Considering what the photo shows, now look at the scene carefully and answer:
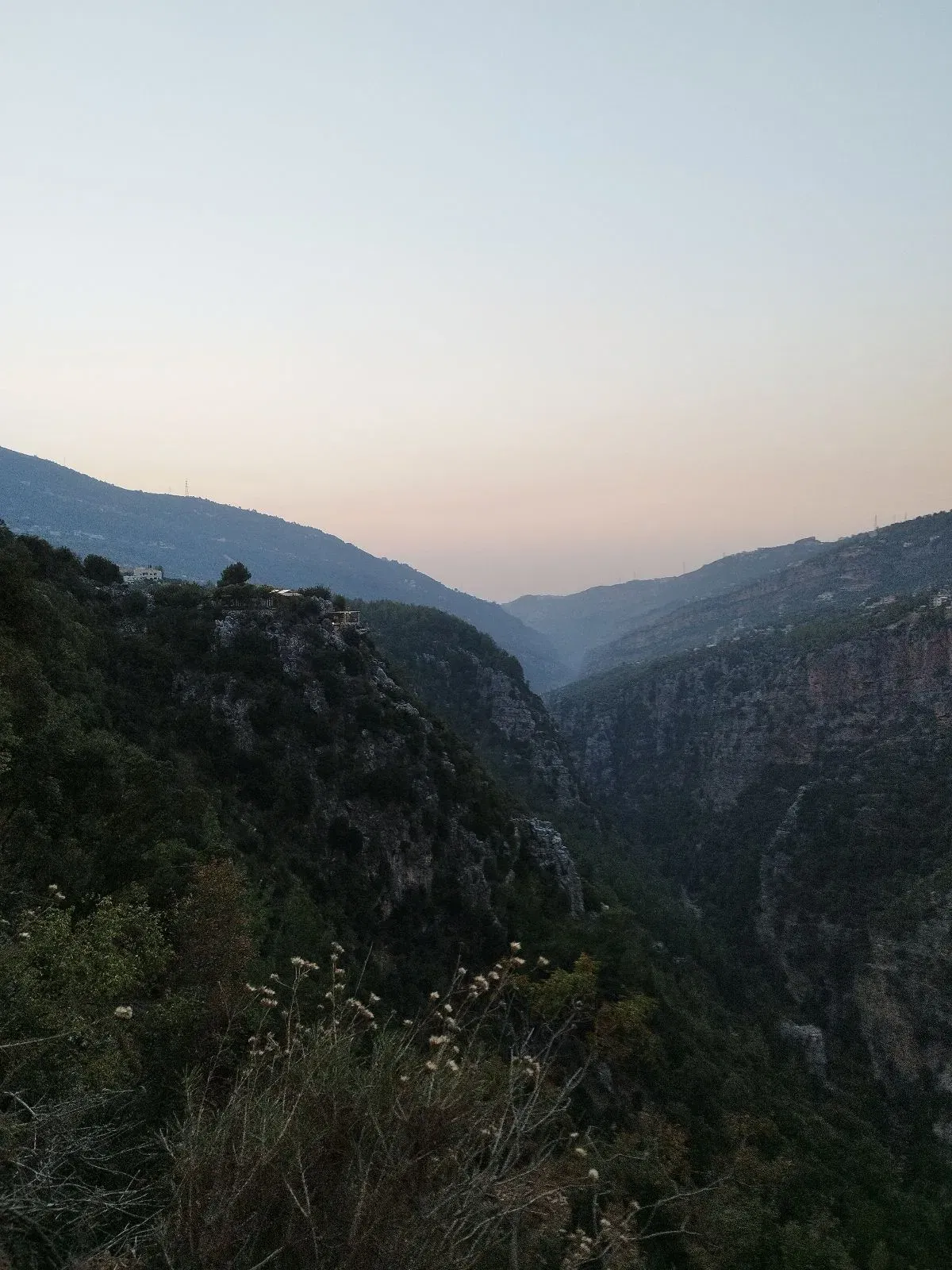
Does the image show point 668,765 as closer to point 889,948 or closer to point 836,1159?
point 889,948

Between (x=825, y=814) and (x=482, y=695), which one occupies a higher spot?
(x=482, y=695)

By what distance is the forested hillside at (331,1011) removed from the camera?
4.94 meters

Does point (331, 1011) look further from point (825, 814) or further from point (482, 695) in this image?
point (482, 695)

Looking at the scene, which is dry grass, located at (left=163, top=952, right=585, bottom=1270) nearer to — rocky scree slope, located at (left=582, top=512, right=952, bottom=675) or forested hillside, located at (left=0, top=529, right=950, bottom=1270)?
forested hillside, located at (left=0, top=529, right=950, bottom=1270)

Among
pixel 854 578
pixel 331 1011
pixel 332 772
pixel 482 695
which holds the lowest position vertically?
pixel 482 695

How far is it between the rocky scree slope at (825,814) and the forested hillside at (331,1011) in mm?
5677

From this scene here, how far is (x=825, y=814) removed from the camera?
74.8 meters

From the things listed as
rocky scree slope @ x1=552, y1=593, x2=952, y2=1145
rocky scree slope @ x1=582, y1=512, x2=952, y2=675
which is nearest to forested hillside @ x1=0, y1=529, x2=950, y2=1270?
rocky scree slope @ x1=552, y1=593, x2=952, y2=1145

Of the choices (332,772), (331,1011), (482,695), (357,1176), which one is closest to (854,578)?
(482,695)

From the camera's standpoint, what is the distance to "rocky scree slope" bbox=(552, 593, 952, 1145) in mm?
53094

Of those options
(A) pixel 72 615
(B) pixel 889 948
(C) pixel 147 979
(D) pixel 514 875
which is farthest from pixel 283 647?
(B) pixel 889 948

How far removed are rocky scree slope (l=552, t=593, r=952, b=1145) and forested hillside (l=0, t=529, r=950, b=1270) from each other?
18.6 ft

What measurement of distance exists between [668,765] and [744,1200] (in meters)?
98.1

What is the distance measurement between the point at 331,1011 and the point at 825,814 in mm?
79823
